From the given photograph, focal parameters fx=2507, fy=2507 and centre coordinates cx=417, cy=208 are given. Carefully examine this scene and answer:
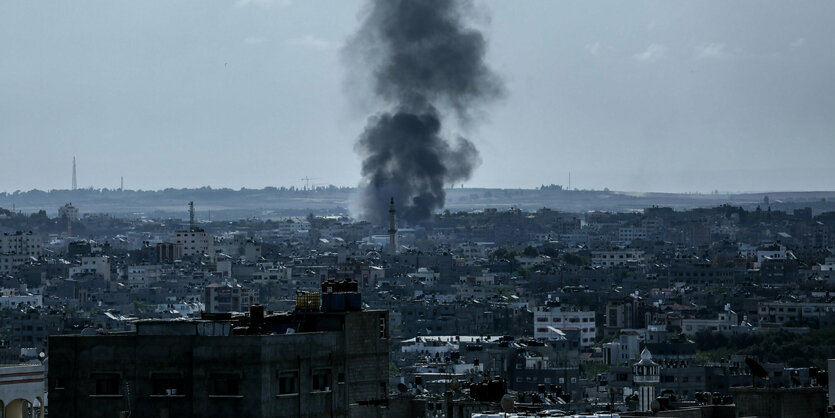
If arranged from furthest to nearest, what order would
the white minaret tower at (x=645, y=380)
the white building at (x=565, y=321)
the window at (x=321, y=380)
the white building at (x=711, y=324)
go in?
the white building at (x=565, y=321) → the white building at (x=711, y=324) → the white minaret tower at (x=645, y=380) → the window at (x=321, y=380)

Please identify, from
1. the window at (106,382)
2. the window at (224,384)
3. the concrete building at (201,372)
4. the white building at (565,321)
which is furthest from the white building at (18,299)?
the window at (224,384)

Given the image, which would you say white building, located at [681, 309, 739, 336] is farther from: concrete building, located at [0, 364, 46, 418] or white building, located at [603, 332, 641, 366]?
concrete building, located at [0, 364, 46, 418]

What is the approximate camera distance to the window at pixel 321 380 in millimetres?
24031

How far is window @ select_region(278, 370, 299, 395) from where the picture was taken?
2348 cm

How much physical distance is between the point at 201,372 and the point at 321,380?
1.23m

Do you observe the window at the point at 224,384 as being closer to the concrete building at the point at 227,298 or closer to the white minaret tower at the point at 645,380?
the white minaret tower at the point at 645,380

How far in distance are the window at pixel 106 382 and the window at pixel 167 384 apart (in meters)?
0.39

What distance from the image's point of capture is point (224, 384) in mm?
23469

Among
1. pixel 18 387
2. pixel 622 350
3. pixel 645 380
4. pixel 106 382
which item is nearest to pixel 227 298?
pixel 622 350

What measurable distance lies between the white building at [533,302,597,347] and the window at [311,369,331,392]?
4723 inches

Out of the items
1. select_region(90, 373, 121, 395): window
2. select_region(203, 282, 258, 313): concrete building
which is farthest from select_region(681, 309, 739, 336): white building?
select_region(90, 373, 121, 395): window

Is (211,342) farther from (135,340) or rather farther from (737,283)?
(737,283)

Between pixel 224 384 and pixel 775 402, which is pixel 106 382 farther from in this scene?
pixel 775 402

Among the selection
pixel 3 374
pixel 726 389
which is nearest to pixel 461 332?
pixel 726 389
